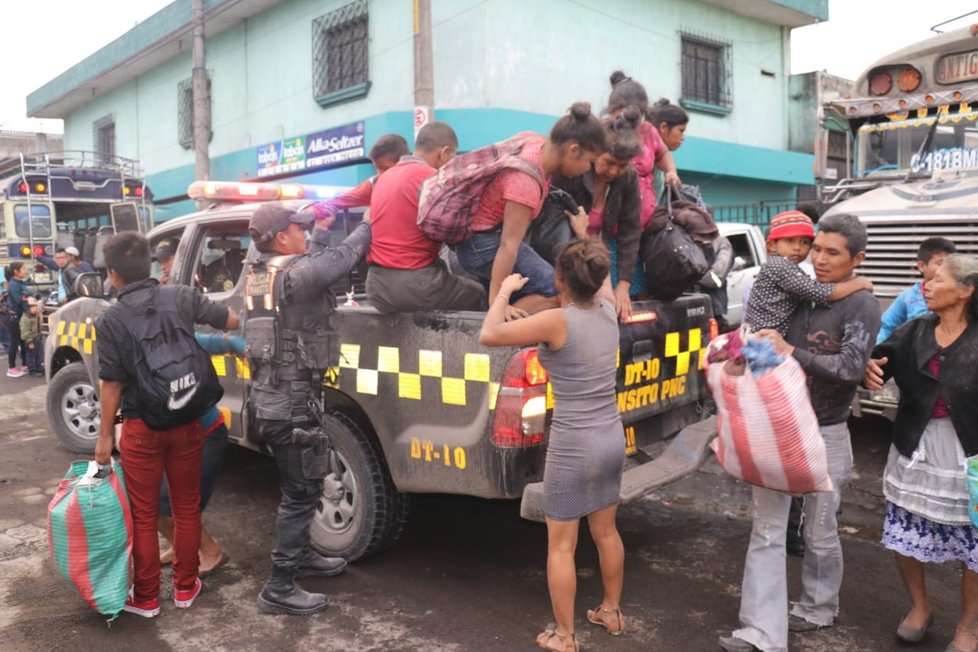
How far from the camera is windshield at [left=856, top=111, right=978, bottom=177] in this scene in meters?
6.21

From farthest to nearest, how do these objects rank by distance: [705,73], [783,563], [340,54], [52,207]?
[705,73] → [340,54] → [52,207] → [783,563]

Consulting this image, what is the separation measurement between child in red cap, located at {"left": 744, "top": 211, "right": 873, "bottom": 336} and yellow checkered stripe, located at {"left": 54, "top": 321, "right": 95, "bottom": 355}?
4.66 meters

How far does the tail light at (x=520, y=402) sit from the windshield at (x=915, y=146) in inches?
183

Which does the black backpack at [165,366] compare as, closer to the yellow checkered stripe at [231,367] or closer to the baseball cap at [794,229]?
the yellow checkered stripe at [231,367]

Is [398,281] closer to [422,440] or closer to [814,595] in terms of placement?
[422,440]

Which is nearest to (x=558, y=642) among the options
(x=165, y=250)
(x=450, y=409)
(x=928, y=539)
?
(x=450, y=409)

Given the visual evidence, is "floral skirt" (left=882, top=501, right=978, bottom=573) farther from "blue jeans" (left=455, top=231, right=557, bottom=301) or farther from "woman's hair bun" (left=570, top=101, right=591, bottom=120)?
"woman's hair bun" (left=570, top=101, right=591, bottom=120)

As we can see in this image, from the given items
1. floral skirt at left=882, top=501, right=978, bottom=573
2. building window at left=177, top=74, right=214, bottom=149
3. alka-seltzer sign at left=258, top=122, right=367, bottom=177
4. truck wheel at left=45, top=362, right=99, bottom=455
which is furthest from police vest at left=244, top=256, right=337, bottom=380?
building window at left=177, top=74, right=214, bottom=149

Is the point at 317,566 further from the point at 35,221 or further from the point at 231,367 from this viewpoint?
the point at 35,221

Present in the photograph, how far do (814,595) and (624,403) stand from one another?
44.2 inches

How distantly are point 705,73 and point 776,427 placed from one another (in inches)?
575

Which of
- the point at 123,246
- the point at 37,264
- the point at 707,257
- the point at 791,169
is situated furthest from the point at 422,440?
the point at 791,169

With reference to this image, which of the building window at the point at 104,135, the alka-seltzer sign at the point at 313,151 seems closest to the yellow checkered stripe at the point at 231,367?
the alka-seltzer sign at the point at 313,151

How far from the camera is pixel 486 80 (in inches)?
486
